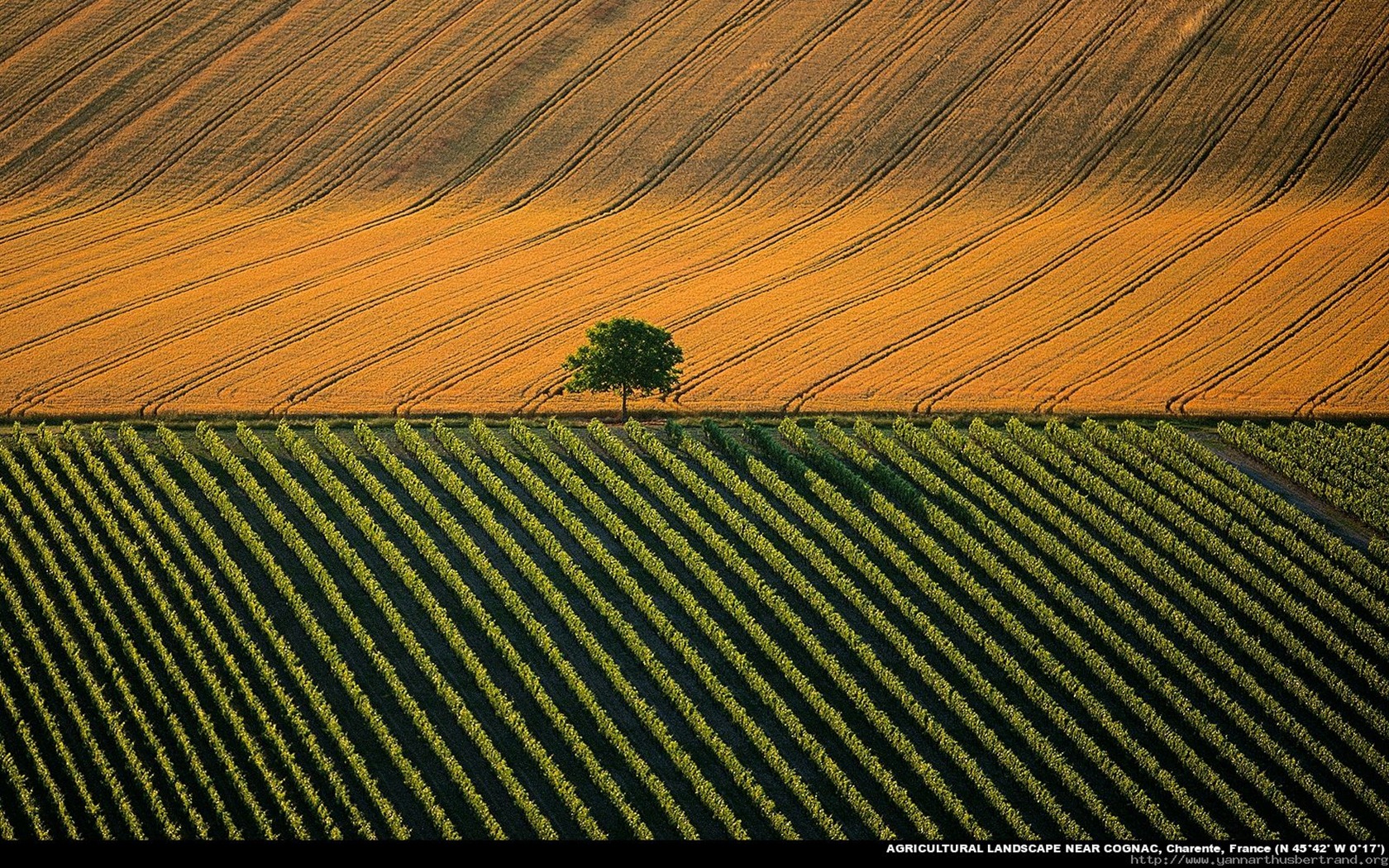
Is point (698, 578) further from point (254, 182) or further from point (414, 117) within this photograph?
point (414, 117)

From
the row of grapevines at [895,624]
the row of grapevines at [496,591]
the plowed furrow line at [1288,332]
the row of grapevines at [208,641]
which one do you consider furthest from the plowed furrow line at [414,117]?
the plowed furrow line at [1288,332]

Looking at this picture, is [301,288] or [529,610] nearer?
[529,610]

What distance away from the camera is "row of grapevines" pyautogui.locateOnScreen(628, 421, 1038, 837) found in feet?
99.5

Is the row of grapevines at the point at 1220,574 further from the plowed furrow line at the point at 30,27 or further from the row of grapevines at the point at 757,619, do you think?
the plowed furrow line at the point at 30,27

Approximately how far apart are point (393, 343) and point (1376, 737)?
121ft

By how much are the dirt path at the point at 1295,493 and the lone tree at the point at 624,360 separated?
17.9m

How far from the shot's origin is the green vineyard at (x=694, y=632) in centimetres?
2989

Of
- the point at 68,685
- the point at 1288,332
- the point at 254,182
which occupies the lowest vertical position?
the point at 1288,332

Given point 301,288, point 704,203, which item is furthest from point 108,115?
point 704,203

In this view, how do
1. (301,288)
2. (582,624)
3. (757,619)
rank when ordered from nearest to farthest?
1. (582,624)
2. (757,619)
3. (301,288)

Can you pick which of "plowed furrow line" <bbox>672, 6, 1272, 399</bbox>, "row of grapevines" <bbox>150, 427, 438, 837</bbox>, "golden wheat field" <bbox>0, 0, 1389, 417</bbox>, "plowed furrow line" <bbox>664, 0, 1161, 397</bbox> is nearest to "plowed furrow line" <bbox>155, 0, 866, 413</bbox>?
"golden wheat field" <bbox>0, 0, 1389, 417</bbox>

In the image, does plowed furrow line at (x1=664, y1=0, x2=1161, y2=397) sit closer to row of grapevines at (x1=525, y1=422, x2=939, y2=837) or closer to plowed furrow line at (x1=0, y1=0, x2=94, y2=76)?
row of grapevines at (x1=525, y1=422, x2=939, y2=837)

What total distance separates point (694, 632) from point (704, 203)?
36.6 meters

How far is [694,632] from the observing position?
117ft
